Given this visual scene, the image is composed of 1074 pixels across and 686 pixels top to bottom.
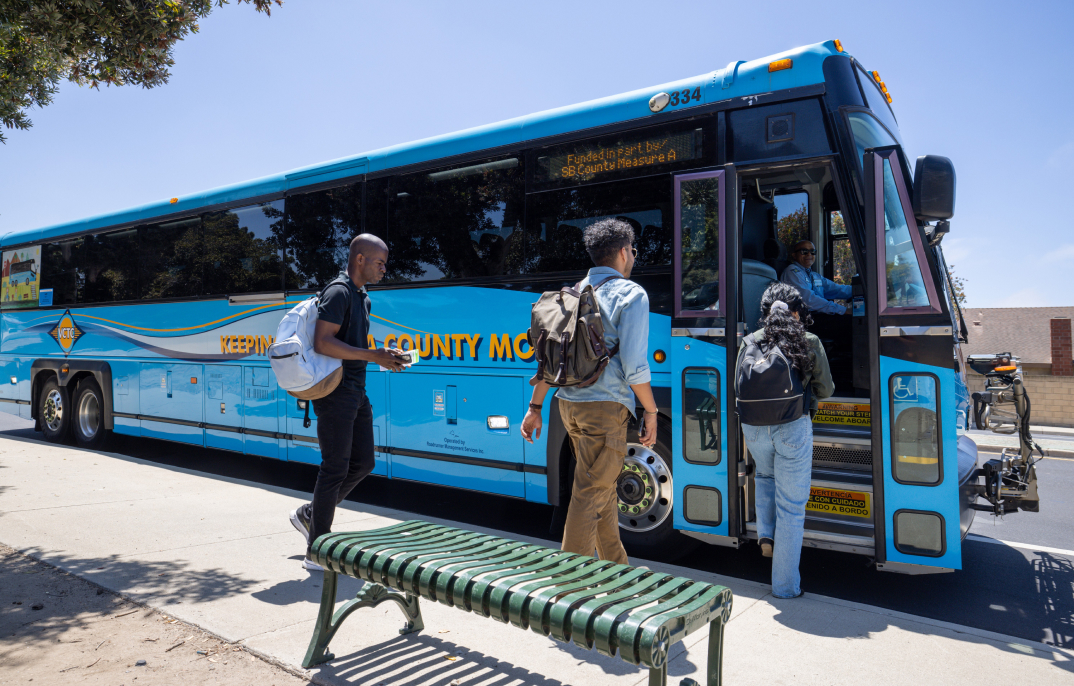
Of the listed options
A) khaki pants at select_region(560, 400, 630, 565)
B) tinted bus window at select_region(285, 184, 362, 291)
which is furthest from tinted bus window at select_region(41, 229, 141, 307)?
khaki pants at select_region(560, 400, 630, 565)

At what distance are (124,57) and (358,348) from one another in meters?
4.91

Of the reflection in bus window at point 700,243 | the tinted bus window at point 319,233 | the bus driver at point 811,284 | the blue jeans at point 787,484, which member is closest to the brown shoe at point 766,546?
the blue jeans at point 787,484

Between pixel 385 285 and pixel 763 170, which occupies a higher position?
pixel 763 170

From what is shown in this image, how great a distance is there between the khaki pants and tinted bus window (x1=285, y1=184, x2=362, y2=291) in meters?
4.41

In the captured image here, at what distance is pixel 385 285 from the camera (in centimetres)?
698

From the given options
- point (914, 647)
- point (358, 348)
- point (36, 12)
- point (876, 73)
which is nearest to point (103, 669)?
point (358, 348)

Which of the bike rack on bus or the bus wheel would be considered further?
the bus wheel

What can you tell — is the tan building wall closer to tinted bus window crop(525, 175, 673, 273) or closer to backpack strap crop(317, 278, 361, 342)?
tinted bus window crop(525, 175, 673, 273)

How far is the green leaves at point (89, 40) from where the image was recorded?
631cm

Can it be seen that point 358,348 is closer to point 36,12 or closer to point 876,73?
point 876,73

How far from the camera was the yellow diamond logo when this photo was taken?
11.2m

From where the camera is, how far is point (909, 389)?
433cm

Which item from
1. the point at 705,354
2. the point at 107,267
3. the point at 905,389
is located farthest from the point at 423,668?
the point at 107,267

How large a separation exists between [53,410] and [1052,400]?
104 ft
